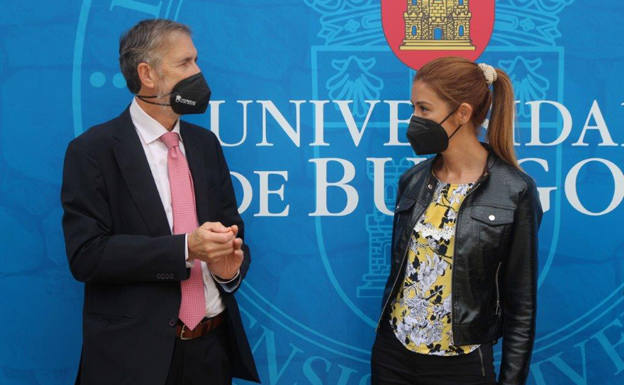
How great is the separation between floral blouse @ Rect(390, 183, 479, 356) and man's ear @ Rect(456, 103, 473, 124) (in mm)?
225

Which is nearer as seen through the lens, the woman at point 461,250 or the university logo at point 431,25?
the woman at point 461,250

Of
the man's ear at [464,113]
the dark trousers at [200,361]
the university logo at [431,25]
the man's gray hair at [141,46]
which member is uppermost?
the university logo at [431,25]

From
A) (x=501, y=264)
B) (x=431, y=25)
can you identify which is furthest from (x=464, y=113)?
(x=431, y=25)

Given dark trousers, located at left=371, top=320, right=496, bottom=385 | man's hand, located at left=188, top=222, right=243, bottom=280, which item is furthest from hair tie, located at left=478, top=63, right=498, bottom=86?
man's hand, located at left=188, top=222, right=243, bottom=280

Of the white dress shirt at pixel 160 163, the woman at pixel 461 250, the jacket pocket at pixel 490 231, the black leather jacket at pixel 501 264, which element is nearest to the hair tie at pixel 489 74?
the woman at pixel 461 250

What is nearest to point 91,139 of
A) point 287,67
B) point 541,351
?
point 287,67

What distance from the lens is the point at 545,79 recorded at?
2.83 m

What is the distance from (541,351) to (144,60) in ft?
7.00

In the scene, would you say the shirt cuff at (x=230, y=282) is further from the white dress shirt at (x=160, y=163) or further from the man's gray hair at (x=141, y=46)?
the man's gray hair at (x=141, y=46)

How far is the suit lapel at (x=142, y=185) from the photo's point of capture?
6.79 ft

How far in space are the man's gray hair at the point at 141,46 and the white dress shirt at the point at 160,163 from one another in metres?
0.11

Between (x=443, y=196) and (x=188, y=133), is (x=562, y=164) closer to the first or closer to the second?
(x=443, y=196)

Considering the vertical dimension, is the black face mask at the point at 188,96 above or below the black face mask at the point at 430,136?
above

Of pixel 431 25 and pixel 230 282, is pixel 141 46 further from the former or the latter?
pixel 431 25
